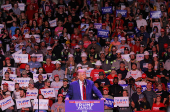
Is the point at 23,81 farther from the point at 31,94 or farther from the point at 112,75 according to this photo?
the point at 112,75

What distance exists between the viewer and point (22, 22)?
1647 centimetres

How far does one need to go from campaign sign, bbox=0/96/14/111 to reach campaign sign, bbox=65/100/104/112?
5669mm

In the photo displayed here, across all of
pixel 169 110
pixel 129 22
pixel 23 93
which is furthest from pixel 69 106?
pixel 129 22

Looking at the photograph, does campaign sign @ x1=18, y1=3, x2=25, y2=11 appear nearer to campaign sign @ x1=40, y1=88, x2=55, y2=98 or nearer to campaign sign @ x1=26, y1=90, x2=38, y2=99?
campaign sign @ x1=26, y1=90, x2=38, y2=99

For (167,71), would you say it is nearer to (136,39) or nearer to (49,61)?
(136,39)

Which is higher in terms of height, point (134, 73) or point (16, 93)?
point (134, 73)

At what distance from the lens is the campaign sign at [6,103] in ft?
38.0

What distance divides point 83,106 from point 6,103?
19.2 ft

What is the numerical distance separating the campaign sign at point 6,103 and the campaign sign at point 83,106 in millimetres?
5669

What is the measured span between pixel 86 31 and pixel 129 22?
2335 mm

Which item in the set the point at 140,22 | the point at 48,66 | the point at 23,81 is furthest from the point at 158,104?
the point at 140,22

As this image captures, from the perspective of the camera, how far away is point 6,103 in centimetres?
1170

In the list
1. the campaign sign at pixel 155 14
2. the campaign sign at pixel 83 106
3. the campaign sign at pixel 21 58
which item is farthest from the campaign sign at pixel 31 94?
the campaign sign at pixel 155 14

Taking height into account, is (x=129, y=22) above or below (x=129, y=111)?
above
